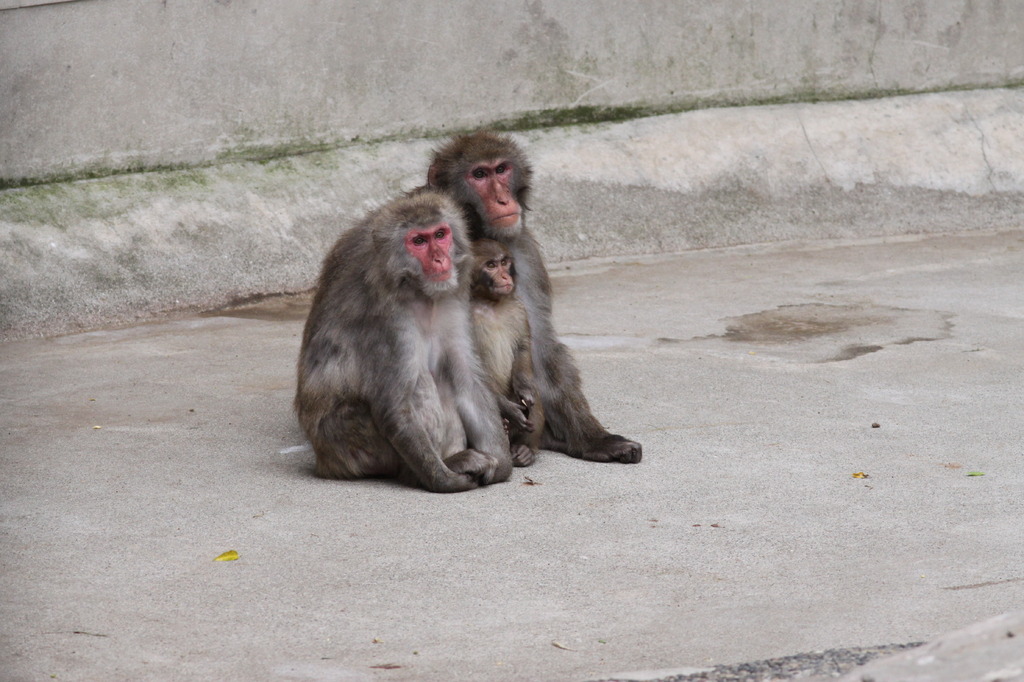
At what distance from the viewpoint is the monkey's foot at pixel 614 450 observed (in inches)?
225

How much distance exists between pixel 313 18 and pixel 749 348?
3684 millimetres

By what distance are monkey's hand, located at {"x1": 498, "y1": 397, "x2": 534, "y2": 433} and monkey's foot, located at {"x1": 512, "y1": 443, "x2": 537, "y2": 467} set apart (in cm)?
9

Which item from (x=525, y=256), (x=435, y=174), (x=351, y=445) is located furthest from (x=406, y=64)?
(x=351, y=445)

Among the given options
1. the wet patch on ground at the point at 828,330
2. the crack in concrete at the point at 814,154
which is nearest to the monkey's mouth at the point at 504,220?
the wet patch on ground at the point at 828,330

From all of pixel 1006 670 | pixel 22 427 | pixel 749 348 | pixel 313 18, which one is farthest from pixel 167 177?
pixel 1006 670

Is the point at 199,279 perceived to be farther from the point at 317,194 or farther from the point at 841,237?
the point at 841,237

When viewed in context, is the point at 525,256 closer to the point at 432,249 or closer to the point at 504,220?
the point at 504,220

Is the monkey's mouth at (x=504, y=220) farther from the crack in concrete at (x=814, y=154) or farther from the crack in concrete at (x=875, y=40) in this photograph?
the crack in concrete at (x=875, y=40)

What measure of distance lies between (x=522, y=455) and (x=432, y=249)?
3.09ft

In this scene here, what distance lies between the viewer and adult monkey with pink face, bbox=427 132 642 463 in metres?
5.71

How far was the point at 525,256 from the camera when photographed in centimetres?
584

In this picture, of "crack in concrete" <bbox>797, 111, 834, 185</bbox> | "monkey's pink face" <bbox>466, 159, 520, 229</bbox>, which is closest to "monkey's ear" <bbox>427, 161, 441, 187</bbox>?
"monkey's pink face" <bbox>466, 159, 520, 229</bbox>

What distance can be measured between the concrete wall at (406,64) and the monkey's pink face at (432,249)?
429 centimetres

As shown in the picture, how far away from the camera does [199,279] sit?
862 centimetres
